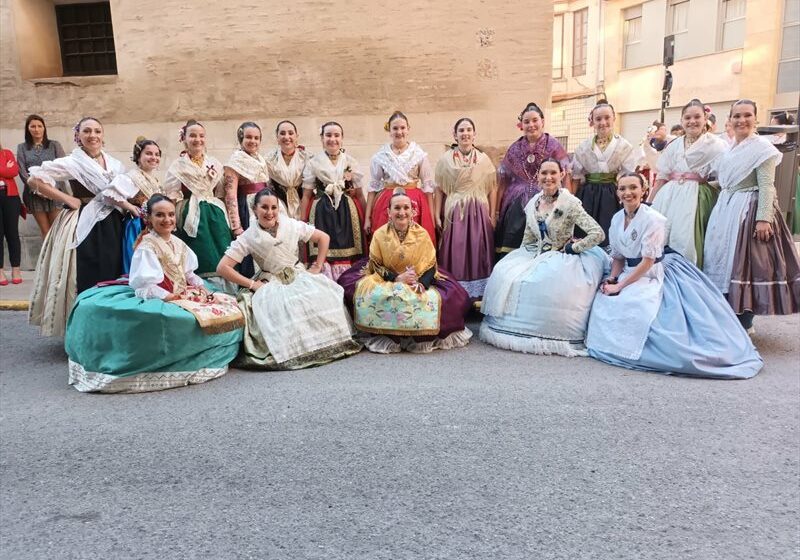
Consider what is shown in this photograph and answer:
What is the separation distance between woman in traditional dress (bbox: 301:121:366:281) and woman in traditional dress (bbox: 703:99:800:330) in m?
2.87

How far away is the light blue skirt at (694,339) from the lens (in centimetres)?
369

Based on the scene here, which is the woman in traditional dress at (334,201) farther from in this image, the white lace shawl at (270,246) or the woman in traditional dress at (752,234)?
the woman in traditional dress at (752,234)

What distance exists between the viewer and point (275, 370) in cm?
401

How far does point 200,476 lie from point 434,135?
5.65m

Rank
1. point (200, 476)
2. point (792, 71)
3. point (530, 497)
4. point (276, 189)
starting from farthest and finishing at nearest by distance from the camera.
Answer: point (792, 71) → point (276, 189) → point (200, 476) → point (530, 497)

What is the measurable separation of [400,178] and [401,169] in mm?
79

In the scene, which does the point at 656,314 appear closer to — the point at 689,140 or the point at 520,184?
the point at 689,140

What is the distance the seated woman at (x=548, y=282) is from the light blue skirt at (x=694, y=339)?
323 millimetres

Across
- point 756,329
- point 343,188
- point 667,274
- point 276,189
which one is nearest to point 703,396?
point 667,274

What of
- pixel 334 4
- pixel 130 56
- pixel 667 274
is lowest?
pixel 667 274

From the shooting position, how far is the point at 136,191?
→ 4.43 meters

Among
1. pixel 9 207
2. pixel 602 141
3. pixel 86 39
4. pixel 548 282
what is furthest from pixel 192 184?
pixel 86 39

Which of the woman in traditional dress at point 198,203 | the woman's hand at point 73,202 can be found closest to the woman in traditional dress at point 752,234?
the woman in traditional dress at point 198,203

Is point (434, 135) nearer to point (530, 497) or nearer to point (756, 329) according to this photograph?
point (756, 329)
